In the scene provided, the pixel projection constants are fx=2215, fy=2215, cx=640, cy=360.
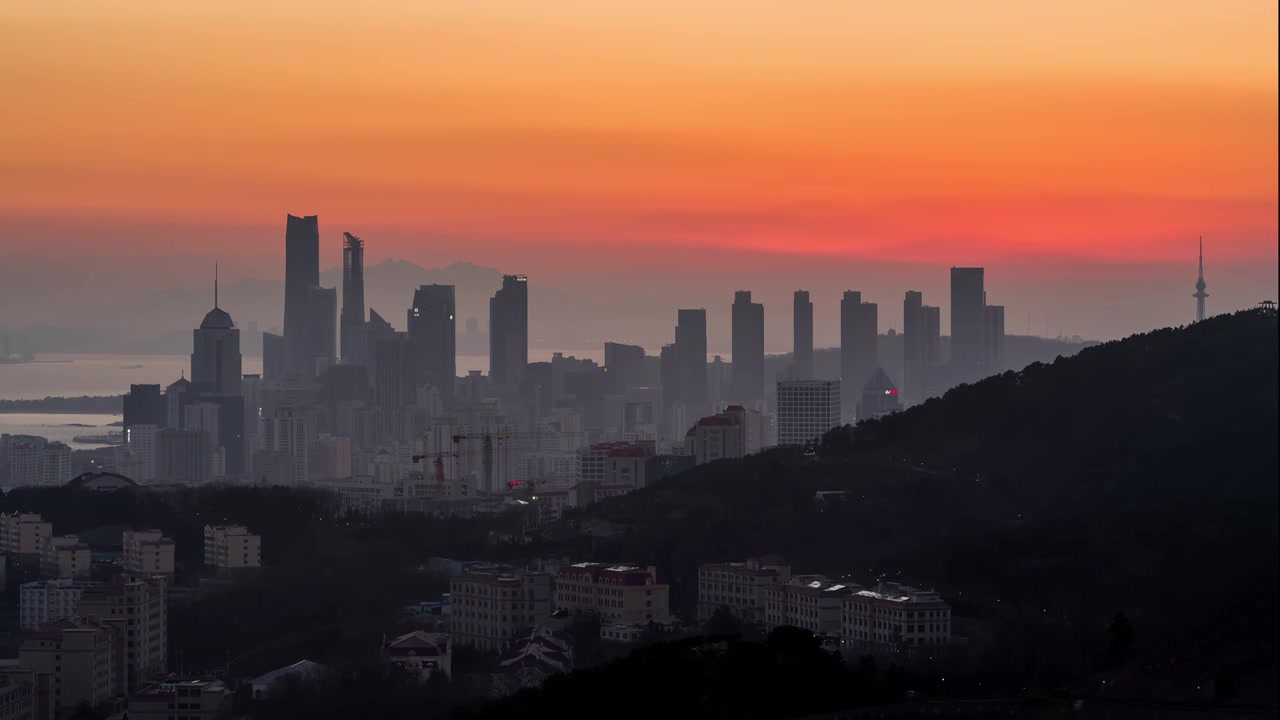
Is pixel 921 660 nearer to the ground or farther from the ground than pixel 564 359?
nearer to the ground


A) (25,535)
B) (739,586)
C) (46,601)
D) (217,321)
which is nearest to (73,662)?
(46,601)

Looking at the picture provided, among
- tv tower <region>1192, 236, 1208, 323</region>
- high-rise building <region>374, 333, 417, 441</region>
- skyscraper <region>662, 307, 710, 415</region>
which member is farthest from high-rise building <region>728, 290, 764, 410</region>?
tv tower <region>1192, 236, 1208, 323</region>

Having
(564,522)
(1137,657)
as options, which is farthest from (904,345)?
(1137,657)

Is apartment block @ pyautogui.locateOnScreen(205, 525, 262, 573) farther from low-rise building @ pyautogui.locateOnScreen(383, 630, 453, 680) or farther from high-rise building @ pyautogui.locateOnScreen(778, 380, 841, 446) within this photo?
high-rise building @ pyautogui.locateOnScreen(778, 380, 841, 446)

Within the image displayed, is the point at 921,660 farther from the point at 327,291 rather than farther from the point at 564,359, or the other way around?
the point at 327,291

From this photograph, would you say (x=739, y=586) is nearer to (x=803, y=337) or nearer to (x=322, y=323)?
(x=803, y=337)

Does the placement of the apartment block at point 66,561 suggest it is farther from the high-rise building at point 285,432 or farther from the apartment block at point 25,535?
the high-rise building at point 285,432

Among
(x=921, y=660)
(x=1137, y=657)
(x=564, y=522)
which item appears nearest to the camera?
(x=1137, y=657)
